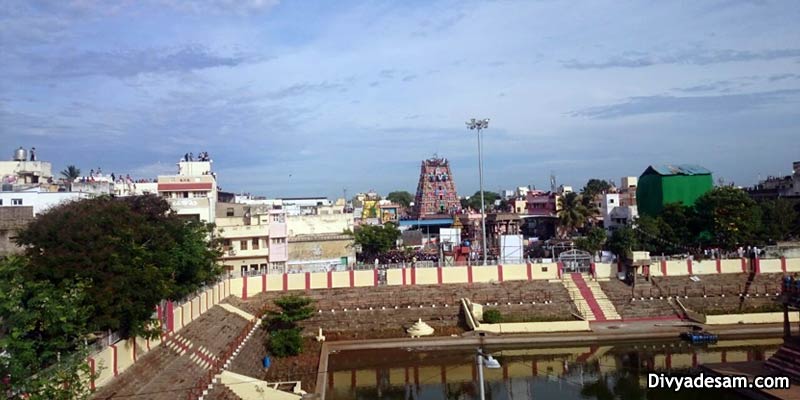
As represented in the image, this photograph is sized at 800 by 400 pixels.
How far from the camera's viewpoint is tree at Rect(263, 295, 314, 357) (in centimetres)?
2772

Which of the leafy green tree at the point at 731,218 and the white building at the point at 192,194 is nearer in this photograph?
the white building at the point at 192,194

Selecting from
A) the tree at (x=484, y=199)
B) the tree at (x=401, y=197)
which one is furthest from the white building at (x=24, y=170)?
the tree at (x=401, y=197)

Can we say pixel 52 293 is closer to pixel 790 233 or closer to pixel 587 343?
pixel 587 343

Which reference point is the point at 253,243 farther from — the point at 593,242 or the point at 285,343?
the point at 593,242

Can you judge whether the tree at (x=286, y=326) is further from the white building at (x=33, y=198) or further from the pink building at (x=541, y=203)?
the pink building at (x=541, y=203)

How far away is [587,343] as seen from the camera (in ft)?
101

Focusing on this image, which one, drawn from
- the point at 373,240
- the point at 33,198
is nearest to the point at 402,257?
the point at 373,240

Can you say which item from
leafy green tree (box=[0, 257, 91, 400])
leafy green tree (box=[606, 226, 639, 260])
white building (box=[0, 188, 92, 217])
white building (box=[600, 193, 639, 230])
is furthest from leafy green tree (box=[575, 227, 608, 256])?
leafy green tree (box=[0, 257, 91, 400])

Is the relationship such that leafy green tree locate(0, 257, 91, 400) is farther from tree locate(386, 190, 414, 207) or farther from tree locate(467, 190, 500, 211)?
tree locate(386, 190, 414, 207)

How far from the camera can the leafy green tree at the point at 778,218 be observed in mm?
44388

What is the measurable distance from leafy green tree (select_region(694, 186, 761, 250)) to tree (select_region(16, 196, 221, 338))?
1393 inches

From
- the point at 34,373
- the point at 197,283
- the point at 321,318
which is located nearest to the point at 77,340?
the point at 34,373

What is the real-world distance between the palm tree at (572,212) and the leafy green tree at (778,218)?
479 inches

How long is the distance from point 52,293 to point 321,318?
19.4 metres
